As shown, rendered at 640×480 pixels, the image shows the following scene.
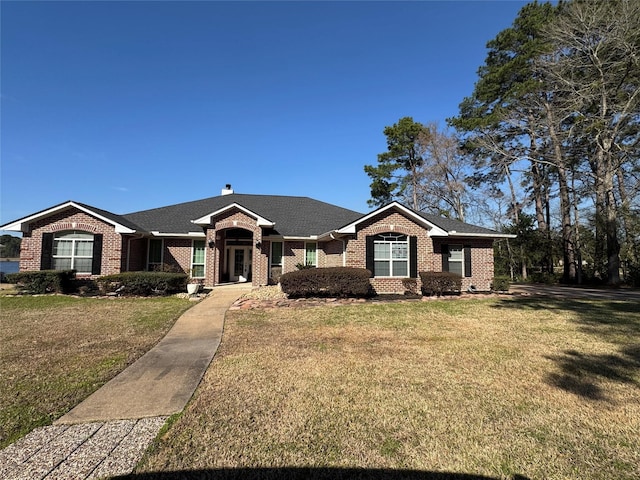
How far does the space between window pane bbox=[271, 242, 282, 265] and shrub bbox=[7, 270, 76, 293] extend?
29.3ft

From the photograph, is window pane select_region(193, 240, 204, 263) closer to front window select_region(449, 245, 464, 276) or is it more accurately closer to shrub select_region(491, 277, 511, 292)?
front window select_region(449, 245, 464, 276)

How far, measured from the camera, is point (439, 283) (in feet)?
42.5

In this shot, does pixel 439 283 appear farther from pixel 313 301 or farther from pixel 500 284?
pixel 313 301

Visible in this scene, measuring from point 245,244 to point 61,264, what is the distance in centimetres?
839

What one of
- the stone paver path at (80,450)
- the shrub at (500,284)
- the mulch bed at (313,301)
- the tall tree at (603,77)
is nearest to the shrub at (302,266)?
the mulch bed at (313,301)

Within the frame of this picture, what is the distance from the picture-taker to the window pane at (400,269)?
555 inches

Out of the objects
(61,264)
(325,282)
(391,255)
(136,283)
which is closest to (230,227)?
(136,283)

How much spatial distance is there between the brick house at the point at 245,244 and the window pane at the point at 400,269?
5cm

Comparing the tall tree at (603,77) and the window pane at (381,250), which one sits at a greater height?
the tall tree at (603,77)

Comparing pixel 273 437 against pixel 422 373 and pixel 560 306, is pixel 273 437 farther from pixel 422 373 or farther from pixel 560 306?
pixel 560 306

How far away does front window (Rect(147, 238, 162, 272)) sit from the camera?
16.3 m

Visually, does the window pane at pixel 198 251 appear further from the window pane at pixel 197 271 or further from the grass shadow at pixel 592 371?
the grass shadow at pixel 592 371

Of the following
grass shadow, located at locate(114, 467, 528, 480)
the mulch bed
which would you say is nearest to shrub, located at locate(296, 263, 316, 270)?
the mulch bed

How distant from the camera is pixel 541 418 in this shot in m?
3.40
